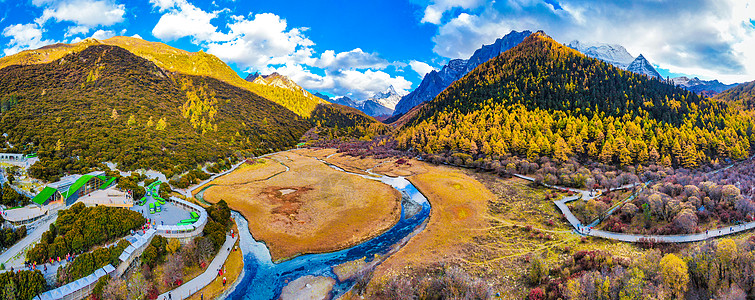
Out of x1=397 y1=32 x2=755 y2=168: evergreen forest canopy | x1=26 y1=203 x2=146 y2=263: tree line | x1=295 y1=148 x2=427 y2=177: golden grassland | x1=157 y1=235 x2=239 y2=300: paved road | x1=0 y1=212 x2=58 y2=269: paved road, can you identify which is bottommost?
x1=157 y1=235 x2=239 y2=300: paved road

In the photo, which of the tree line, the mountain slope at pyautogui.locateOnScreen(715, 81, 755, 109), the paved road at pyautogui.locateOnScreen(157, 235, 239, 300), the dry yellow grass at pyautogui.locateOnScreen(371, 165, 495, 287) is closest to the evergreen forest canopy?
the dry yellow grass at pyautogui.locateOnScreen(371, 165, 495, 287)

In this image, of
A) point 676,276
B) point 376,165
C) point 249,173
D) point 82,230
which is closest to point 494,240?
point 676,276

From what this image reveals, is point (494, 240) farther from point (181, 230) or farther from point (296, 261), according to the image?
point (181, 230)

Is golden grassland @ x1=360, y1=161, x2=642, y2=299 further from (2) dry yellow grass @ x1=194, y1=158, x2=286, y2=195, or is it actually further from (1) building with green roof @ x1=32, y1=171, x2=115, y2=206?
(1) building with green roof @ x1=32, y1=171, x2=115, y2=206

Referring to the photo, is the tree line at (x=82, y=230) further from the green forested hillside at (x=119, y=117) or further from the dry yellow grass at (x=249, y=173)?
the green forested hillside at (x=119, y=117)

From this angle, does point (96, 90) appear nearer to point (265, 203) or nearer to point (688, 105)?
point (265, 203)

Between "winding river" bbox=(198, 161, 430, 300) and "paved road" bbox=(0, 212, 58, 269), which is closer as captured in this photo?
"paved road" bbox=(0, 212, 58, 269)

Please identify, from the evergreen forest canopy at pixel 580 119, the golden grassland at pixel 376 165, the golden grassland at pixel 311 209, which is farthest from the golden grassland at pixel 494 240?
the evergreen forest canopy at pixel 580 119
